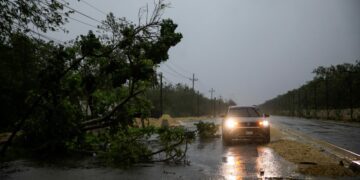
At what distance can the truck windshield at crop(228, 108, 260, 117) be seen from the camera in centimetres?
1956

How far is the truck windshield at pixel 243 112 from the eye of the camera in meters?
19.6

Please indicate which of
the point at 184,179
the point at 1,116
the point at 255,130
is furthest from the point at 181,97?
the point at 184,179

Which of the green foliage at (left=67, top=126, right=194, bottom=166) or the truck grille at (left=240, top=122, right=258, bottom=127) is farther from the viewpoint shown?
the truck grille at (left=240, top=122, right=258, bottom=127)

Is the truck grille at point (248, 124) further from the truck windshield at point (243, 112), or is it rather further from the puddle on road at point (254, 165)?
the puddle on road at point (254, 165)

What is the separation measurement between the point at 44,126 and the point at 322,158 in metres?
9.02

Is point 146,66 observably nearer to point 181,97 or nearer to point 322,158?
point 322,158

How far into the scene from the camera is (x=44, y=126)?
44.1 ft

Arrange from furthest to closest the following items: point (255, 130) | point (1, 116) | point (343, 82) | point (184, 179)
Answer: point (343, 82), point (1, 116), point (255, 130), point (184, 179)

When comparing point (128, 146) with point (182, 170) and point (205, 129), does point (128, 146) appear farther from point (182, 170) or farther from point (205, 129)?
point (205, 129)

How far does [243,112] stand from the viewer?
19766mm

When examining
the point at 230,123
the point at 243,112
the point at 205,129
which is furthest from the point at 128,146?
the point at 205,129

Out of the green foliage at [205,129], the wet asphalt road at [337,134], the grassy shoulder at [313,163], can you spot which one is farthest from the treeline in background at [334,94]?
the grassy shoulder at [313,163]

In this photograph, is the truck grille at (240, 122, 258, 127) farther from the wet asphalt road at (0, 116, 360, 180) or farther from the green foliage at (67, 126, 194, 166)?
the wet asphalt road at (0, 116, 360, 180)

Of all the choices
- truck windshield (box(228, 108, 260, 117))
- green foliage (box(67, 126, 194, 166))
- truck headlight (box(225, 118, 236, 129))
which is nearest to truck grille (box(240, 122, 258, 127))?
Result: truck headlight (box(225, 118, 236, 129))
